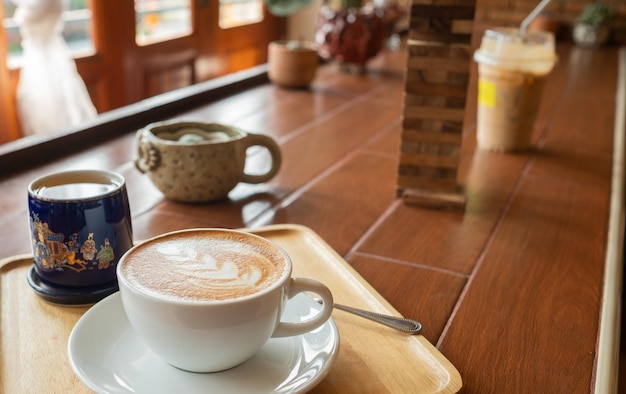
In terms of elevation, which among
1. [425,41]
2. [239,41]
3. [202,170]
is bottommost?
[239,41]

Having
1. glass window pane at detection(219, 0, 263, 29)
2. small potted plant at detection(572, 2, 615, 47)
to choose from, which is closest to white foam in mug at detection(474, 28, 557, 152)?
small potted plant at detection(572, 2, 615, 47)

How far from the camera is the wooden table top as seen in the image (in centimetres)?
66

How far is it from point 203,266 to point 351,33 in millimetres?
1450

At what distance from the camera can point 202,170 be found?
3.06 ft

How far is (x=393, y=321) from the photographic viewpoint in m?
0.65

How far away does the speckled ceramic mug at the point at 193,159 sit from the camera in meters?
0.92

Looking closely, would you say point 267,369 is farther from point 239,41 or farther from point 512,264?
point 239,41

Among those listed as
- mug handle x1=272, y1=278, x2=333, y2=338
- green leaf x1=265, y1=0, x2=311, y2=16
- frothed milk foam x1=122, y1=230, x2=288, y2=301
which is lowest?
mug handle x1=272, y1=278, x2=333, y2=338

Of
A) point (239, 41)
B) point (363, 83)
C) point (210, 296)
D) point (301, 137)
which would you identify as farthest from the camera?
point (239, 41)

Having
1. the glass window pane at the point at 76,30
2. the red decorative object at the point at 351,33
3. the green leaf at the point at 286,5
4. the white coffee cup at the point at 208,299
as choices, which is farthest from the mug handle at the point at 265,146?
the glass window pane at the point at 76,30

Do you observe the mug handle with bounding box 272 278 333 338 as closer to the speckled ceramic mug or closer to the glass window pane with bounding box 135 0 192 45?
the speckled ceramic mug

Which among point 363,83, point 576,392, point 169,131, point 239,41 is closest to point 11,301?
point 169,131

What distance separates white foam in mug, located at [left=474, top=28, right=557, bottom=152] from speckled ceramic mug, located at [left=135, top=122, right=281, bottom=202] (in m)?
0.49

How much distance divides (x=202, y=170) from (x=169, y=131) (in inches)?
4.1
